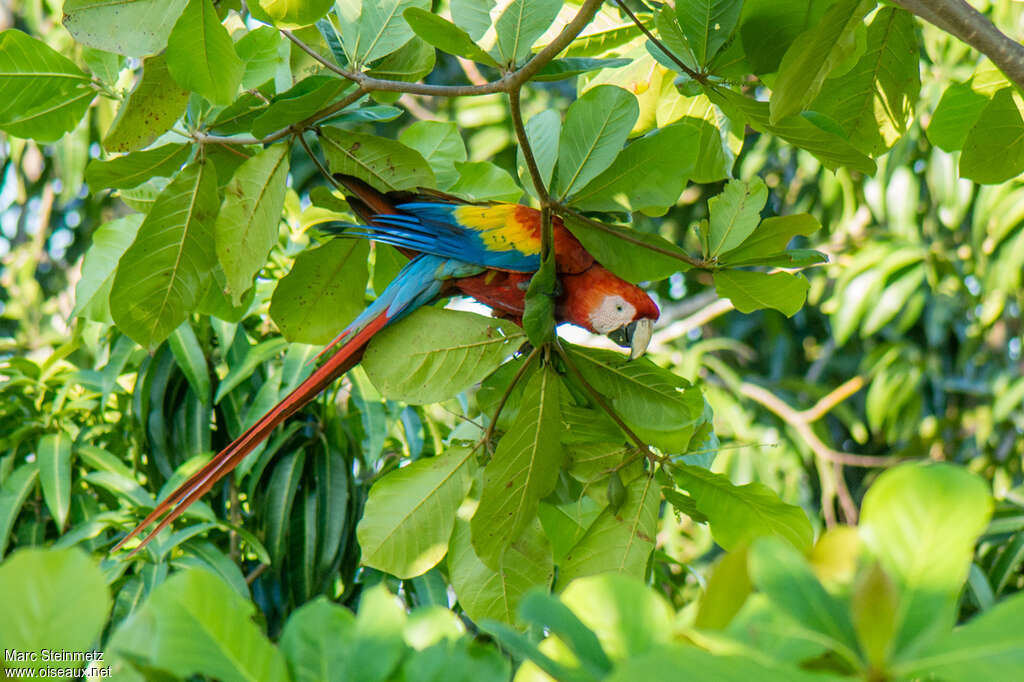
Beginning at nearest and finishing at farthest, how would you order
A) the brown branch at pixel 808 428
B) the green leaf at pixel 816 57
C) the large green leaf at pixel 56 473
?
the green leaf at pixel 816 57 < the large green leaf at pixel 56 473 < the brown branch at pixel 808 428

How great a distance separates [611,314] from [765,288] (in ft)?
1.10

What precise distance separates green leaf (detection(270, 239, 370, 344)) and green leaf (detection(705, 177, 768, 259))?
1.59 ft

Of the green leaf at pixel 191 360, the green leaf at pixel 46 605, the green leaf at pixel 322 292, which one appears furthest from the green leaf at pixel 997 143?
the green leaf at pixel 191 360

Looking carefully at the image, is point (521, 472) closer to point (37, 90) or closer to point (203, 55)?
point (203, 55)

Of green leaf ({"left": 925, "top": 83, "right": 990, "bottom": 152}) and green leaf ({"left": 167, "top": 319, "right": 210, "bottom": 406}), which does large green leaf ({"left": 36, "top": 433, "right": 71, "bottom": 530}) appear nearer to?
green leaf ({"left": 167, "top": 319, "right": 210, "bottom": 406})

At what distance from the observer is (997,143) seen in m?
1.16

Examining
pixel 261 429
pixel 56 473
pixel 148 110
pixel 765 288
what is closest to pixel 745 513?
pixel 765 288

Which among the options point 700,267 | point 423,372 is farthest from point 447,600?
point 700,267

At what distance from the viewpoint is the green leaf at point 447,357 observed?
1107mm

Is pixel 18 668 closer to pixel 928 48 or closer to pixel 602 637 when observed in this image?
pixel 602 637

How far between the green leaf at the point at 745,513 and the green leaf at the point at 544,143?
0.41 metres

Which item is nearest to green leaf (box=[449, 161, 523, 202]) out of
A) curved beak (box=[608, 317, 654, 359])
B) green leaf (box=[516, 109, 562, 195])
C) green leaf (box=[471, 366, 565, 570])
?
green leaf (box=[516, 109, 562, 195])

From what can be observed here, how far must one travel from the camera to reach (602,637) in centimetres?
50

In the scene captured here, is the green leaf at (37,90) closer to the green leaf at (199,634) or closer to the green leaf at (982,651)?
the green leaf at (199,634)
